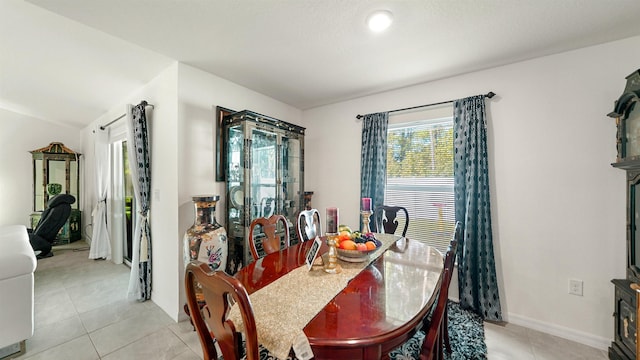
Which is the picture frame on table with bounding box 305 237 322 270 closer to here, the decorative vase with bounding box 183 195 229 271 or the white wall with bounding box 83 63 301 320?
the decorative vase with bounding box 183 195 229 271

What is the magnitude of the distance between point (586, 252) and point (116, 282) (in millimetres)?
5123

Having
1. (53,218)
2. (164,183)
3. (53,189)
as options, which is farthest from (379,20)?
(53,189)

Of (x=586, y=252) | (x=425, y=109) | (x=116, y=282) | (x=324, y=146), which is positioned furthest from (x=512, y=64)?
(x=116, y=282)

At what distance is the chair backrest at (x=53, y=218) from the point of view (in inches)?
149

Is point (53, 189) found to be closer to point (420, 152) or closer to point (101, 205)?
point (101, 205)

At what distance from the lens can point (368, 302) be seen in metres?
1.12

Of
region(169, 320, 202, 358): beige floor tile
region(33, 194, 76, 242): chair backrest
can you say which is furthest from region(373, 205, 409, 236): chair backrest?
region(33, 194, 76, 242): chair backrest

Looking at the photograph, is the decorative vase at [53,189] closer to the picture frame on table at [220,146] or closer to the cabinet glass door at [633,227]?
the picture frame on table at [220,146]

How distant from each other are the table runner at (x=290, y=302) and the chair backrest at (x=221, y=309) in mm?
98

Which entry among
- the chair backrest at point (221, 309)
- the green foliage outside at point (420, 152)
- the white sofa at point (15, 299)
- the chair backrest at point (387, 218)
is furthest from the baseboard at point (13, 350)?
the green foliage outside at point (420, 152)

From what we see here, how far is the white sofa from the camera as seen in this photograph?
174cm

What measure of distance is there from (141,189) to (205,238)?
1107mm

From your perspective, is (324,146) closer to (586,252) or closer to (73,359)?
(586,252)

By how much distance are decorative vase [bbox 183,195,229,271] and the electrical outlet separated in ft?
10.2
